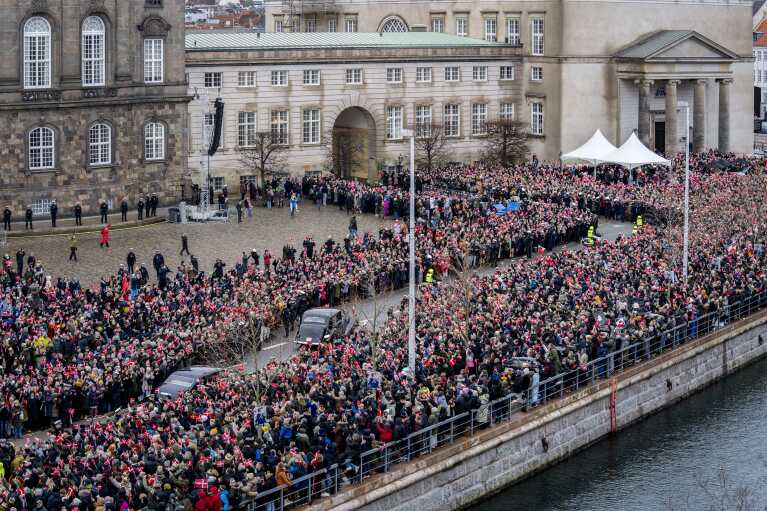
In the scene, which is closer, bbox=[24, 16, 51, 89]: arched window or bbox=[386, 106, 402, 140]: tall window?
bbox=[24, 16, 51, 89]: arched window

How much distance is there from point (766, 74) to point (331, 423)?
123 metres

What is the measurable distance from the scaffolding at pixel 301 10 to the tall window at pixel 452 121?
51.7ft

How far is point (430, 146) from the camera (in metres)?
93.1

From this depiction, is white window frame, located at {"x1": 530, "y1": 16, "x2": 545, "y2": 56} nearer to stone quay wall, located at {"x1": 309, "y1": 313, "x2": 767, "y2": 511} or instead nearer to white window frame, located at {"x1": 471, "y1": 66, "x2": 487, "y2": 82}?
white window frame, located at {"x1": 471, "y1": 66, "x2": 487, "y2": 82}

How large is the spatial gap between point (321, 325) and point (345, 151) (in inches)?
1737

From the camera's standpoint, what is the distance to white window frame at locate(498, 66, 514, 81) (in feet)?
339

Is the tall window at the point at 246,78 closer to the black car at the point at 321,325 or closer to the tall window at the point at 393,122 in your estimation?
the tall window at the point at 393,122

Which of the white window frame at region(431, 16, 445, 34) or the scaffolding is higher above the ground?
the scaffolding

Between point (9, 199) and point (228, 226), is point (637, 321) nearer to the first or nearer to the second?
point (228, 226)

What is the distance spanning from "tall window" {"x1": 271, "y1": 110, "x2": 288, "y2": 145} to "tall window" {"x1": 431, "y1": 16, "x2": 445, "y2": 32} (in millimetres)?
20512

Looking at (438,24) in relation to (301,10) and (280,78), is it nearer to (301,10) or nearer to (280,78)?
(301,10)

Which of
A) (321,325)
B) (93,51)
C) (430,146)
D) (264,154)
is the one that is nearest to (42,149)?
(93,51)

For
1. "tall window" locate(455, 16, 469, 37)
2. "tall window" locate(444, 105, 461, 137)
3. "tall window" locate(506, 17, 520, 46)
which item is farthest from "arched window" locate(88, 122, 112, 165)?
"tall window" locate(455, 16, 469, 37)

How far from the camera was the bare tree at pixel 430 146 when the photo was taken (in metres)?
93.7
